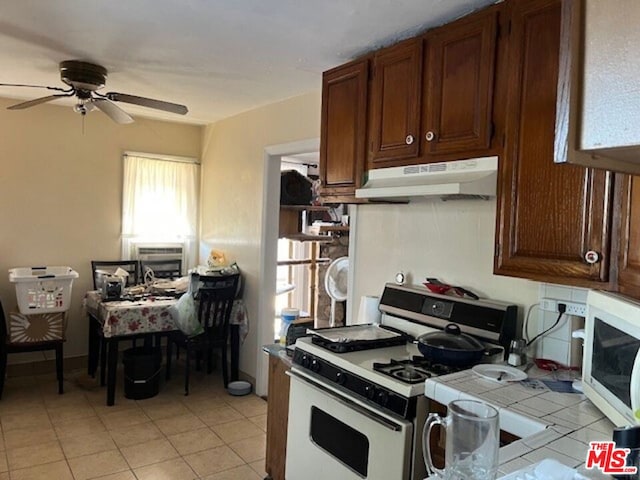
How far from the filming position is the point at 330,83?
2684 millimetres

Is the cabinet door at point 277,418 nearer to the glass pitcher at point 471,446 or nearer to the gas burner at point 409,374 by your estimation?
the gas burner at point 409,374

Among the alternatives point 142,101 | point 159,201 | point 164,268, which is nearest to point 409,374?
point 142,101

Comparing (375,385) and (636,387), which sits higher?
(636,387)

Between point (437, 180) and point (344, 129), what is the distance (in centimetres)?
73

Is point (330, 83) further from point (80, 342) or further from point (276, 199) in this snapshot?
point (80, 342)

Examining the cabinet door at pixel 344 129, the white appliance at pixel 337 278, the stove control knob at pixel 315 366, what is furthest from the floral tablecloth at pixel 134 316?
the stove control knob at pixel 315 366

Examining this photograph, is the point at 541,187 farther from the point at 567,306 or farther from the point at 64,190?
the point at 64,190

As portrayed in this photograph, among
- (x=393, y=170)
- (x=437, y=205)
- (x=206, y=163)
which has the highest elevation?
(x=206, y=163)

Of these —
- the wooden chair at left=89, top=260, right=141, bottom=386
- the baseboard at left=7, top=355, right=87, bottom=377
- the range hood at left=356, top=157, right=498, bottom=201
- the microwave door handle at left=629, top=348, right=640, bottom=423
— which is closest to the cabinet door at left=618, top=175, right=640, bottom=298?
the microwave door handle at left=629, top=348, right=640, bottom=423

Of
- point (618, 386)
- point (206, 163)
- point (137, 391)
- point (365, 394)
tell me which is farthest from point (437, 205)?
point (206, 163)

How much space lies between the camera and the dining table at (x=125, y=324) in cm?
372

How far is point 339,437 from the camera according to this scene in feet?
6.42

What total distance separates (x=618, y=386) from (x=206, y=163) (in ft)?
14.6

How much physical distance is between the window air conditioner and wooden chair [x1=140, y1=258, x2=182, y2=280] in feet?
0.15
